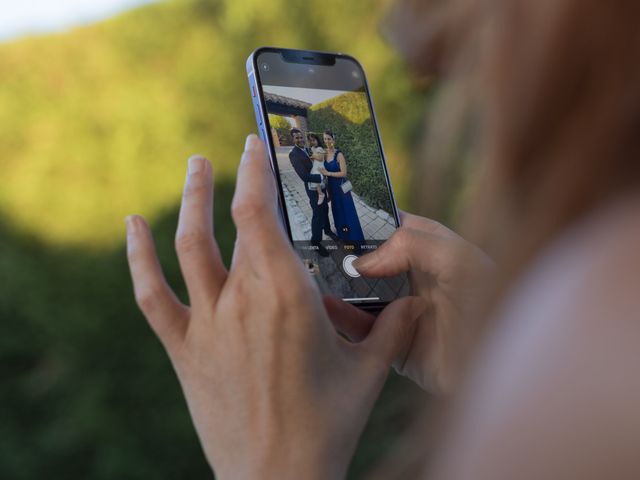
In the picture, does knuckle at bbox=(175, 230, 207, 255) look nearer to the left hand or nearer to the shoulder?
the left hand

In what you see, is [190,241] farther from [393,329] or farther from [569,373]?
[569,373]

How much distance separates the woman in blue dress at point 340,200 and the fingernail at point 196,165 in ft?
1.03

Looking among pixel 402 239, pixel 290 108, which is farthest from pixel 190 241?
pixel 290 108

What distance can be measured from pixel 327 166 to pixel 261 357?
47 cm

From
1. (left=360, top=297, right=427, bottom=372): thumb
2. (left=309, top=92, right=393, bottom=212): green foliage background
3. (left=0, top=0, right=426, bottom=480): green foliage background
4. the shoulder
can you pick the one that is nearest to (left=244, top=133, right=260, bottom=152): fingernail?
(left=360, top=297, right=427, bottom=372): thumb

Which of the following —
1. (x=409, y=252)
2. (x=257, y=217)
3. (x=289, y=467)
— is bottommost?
(x=289, y=467)

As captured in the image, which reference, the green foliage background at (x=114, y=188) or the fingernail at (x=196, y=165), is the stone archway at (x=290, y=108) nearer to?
the fingernail at (x=196, y=165)

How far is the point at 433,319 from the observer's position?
953 millimetres

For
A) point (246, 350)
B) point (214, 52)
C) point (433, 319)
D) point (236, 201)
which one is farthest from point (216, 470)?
point (214, 52)

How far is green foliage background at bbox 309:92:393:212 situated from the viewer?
1.14 metres

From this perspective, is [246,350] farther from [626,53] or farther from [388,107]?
[388,107]

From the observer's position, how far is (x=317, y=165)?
1108 millimetres

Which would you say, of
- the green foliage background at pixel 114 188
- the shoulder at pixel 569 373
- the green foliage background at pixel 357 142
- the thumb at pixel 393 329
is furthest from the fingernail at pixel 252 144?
the green foliage background at pixel 114 188

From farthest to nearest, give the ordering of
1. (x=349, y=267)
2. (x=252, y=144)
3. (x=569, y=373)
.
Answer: (x=349, y=267), (x=252, y=144), (x=569, y=373)
